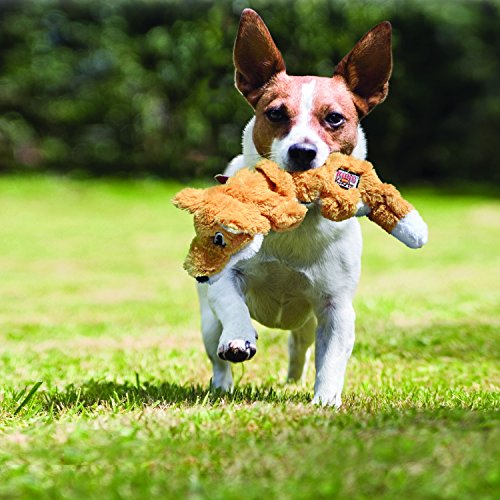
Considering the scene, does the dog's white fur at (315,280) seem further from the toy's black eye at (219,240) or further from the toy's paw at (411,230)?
the toy's paw at (411,230)

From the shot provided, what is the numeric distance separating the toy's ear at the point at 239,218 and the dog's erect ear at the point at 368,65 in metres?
0.84

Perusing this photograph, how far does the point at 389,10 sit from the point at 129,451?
2033 centimetres

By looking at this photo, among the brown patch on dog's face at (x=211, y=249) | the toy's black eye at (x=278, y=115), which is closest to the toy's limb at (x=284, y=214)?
the brown patch on dog's face at (x=211, y=249)

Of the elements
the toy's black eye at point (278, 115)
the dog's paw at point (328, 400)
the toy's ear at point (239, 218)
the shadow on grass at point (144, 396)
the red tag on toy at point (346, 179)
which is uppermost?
the toy's black eye at point (278, 115)

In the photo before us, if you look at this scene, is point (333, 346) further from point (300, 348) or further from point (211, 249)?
point (300, 348)

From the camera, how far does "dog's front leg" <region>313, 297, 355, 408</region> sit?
3656 millimetres

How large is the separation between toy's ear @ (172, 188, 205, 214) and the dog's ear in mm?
664

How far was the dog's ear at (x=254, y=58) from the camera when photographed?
3770 millimetres

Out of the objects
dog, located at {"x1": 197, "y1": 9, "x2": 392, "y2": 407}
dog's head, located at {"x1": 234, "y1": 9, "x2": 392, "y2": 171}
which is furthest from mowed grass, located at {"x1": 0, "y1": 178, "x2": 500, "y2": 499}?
dog's head, located at {"x1": 234, "y1": 9, "x2": 392, "y2": 171}

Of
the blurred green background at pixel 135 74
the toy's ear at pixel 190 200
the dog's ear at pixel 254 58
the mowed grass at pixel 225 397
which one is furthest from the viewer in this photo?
the blurred green background at pixel 135 74

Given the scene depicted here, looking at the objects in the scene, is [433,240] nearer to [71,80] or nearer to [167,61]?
[167,61]

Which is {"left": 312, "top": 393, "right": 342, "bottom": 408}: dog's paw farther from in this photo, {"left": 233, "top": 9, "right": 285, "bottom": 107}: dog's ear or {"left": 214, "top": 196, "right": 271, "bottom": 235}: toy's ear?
{"left": 233, "top": 9, "right": 285, "bottom": 107}: dog's ear

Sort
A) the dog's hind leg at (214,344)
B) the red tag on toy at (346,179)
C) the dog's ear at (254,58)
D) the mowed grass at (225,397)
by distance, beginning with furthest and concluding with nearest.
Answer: the dog's hind leg at (214,344) < the dog's ear at (254,58) < the red tag on toy at (346,179) < the mowed grass at (225,397)

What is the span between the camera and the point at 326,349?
3.73m
